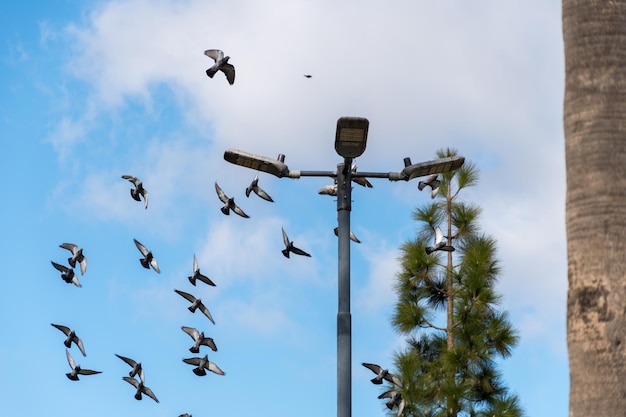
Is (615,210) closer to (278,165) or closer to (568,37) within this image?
(568,37)

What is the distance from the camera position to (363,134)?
38.8ft

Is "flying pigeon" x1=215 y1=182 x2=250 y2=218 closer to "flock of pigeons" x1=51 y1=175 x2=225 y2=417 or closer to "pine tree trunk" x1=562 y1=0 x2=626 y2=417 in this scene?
"flock of pigeons" x1=51 y1=175 x2=225 y2=417

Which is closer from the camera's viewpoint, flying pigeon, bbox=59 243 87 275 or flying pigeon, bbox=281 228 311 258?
flying pigeon, bbox=281 228 311 258

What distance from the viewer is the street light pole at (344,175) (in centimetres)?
1129

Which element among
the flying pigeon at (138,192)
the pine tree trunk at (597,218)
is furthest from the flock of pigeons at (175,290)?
the pine tree trunk at (597,218)

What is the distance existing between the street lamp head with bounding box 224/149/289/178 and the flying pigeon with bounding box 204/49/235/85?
4.88 meters

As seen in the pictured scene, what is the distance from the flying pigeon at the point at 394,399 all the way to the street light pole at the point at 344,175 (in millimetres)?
8174

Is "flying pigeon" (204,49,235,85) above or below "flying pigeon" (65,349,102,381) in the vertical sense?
above

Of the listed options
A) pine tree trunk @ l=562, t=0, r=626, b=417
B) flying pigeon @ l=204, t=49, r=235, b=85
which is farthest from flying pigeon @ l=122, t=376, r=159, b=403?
pine tree trunk @ l=562, t=0, r=626, b=417

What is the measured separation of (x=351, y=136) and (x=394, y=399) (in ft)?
30.0

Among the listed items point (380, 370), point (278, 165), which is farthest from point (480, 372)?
point (278, 165)

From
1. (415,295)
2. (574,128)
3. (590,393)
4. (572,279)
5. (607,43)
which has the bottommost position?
(590,393)

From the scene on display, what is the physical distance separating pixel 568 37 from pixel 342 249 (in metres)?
3.85

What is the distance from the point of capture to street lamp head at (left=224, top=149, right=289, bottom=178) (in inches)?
485
